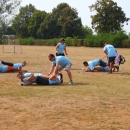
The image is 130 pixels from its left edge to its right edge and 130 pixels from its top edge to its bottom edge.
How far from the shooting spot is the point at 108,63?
16.9m

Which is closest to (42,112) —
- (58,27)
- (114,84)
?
(114,84)

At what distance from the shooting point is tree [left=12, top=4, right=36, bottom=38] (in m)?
110

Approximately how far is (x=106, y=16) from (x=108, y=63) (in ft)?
195

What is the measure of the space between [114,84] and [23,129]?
661 centimetres

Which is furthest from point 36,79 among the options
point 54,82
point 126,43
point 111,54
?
point 126,43

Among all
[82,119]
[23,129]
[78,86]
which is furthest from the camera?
[78,86]

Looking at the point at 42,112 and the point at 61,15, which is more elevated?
the point at 61,15

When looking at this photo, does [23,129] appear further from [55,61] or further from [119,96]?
[55,61]

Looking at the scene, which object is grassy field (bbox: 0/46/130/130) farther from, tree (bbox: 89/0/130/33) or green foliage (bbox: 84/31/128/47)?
tree (bbox: 89/0/130/33)

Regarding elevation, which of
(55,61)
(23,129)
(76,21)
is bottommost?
(23,129)

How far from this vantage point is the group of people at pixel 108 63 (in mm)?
16562

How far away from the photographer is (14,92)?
1071 centimetres

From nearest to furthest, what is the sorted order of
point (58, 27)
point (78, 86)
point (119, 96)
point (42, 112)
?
point (42, 112) → point (119, 96) → point (78, 86) → point (58, 27)

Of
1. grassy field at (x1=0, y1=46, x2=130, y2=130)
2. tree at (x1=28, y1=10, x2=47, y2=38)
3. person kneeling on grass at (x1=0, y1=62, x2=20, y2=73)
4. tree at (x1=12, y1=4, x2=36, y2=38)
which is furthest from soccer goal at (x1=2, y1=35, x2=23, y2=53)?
tree at (x1=12, y1=4, x2=36, y2=38)
